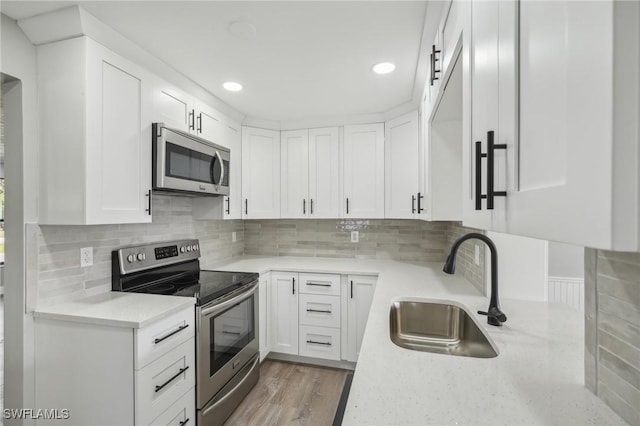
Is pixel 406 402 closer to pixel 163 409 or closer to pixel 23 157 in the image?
pixel 163 409

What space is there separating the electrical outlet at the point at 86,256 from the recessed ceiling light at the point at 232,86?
4.55 feet

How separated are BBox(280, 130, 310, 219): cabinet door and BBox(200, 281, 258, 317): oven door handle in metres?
0.95

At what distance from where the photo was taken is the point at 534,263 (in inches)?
61.9

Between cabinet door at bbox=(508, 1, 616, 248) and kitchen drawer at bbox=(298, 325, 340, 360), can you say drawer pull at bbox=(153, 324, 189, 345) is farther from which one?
cabinet door at bbox=(508, 1, 616, 248)

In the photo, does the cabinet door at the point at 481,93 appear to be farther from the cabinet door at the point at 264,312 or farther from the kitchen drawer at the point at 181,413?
the cabinet door at the point at 264,312

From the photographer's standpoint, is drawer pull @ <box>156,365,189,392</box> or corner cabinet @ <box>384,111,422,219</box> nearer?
drawer pull @ <box>156,365,189,392</box>

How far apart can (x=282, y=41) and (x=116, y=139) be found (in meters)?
1.04

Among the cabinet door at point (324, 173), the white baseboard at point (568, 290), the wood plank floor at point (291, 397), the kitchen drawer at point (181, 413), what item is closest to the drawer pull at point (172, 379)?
the kitchen drawer at point (181, 413)

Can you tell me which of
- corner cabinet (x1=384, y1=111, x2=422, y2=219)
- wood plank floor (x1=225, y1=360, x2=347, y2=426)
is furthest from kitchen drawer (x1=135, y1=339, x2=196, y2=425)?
corner cabinet (x1=384, y1=111, x2=422, y2=219)

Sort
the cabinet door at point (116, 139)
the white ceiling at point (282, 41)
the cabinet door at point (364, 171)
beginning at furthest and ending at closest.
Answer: the cabinet door at point (364, 171), the cabinet door at point (116, 139), the white ceiling at point (282, 41)

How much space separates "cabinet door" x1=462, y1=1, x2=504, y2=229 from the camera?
0.64 m

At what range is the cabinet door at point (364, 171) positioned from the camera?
2.88 m

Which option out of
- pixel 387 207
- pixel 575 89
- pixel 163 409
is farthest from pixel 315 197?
pixel 575 89

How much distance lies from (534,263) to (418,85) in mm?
1366
